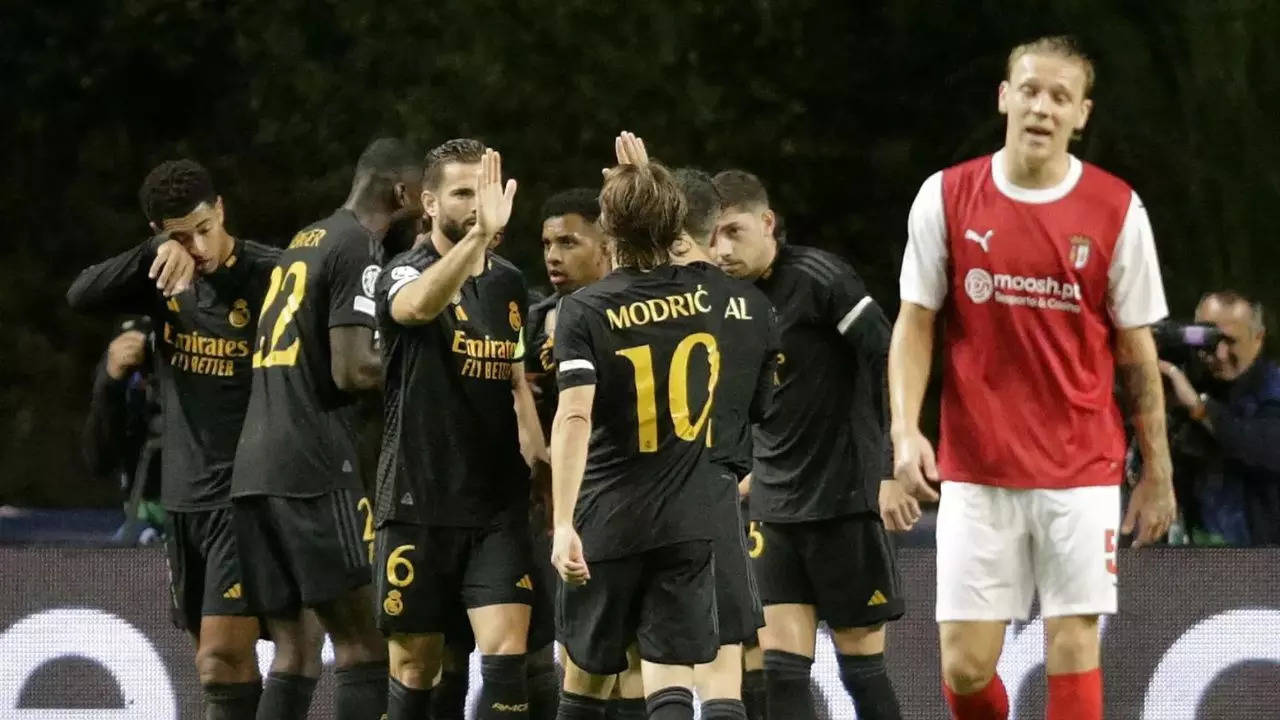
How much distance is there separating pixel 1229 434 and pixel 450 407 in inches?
123

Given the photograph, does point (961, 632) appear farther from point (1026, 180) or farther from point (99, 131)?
point (99, 131)

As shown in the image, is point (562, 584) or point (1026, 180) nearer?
point (1026, 180)

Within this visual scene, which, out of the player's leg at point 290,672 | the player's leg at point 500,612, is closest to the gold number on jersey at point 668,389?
the player's leg at point 500,612

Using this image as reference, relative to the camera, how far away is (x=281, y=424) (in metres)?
6.43

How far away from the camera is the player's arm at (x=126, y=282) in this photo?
258 inches

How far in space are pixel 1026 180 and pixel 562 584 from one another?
1684mm

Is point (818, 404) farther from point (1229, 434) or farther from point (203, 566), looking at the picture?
point (203, 566)

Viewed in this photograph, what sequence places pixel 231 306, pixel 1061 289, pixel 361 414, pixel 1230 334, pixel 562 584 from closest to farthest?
pixel 1061 289
pixel 562 584
pixel 231 306
pixel 1230 334
pixel 361 414

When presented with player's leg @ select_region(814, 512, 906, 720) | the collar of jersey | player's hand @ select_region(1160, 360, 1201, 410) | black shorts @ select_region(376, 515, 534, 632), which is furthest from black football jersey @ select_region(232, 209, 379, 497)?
player's hand @ select_region(1160, 360, 1201, 410)

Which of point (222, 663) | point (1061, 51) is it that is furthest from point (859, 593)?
point (1061, 51)

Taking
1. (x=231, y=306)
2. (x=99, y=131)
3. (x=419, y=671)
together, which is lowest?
(x=419, y=671)

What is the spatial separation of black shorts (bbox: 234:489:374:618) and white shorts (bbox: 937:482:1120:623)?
6.47 ft

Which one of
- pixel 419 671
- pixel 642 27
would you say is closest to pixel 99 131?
pixel 642 27

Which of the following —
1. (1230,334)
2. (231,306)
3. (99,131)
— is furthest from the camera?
(99,131)
